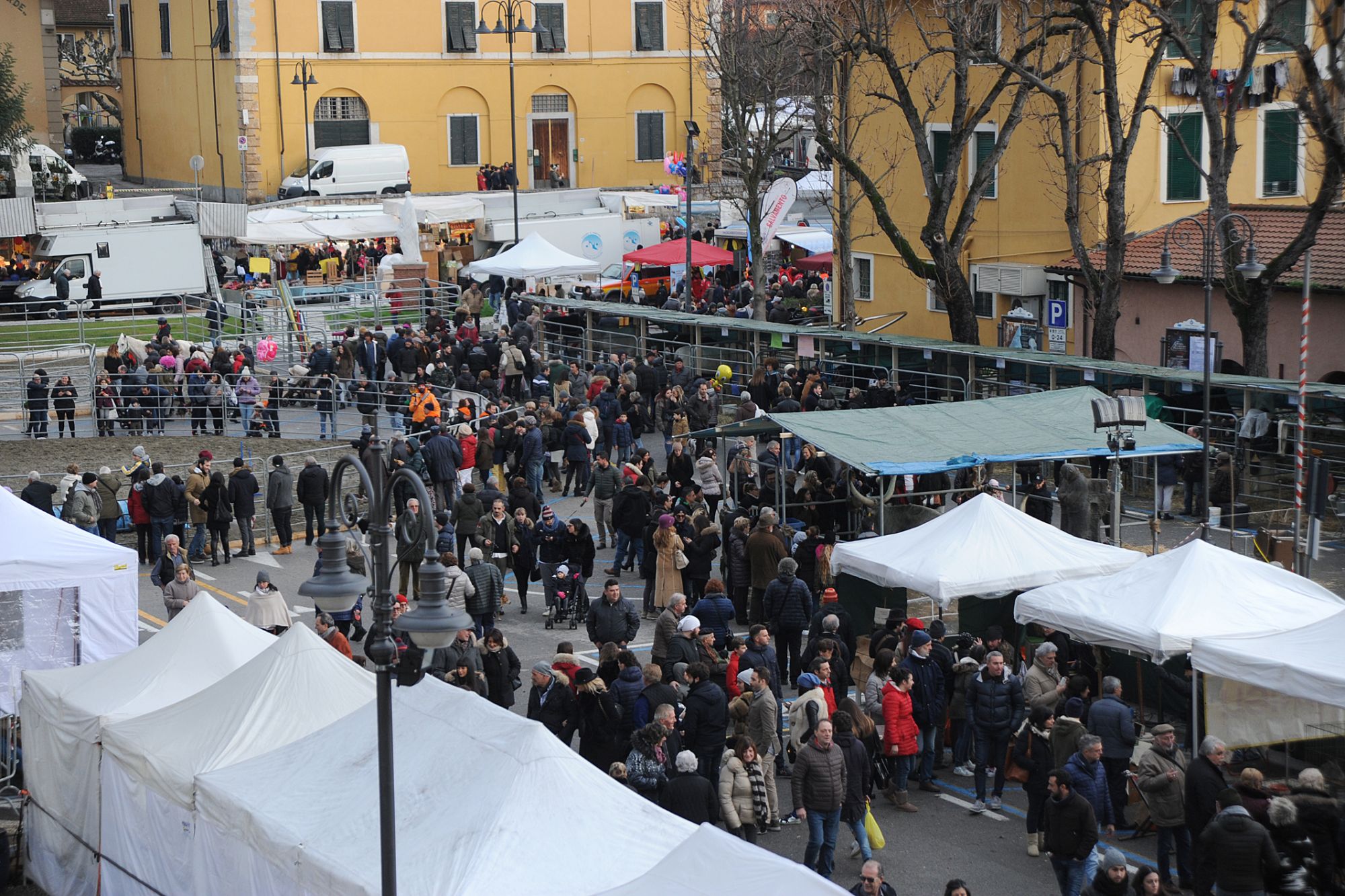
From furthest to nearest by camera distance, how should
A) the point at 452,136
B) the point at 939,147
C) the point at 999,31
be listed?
the point at 452,136 < the point at 939,147 < the point at 999,31

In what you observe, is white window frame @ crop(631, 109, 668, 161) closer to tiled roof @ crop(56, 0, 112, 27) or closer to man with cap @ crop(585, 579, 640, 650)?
tiled roof @ crop(56, 0, 112, 27)

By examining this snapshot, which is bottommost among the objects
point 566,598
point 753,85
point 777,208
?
point 566,598

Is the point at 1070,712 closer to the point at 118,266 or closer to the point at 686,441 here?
the point at 686,441

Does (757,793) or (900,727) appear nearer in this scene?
(757,793)

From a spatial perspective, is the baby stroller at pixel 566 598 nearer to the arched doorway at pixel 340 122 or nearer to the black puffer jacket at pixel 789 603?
the black puffer jacket at pixel 789 603

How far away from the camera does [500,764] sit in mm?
9773

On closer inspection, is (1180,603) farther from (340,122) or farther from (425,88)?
(425,88)

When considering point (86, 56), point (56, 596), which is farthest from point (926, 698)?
point (86, 56)

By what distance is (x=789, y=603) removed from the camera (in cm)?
Result: 1570

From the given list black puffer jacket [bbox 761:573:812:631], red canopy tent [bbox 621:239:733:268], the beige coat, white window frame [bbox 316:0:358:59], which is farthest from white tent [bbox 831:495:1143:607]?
white window frame [bbox 316:0:358:59]

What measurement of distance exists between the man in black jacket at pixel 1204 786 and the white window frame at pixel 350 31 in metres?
54.5

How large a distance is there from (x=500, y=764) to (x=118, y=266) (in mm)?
34853

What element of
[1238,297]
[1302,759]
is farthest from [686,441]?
[1302,759]

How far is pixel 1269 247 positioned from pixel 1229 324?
1.68 m
